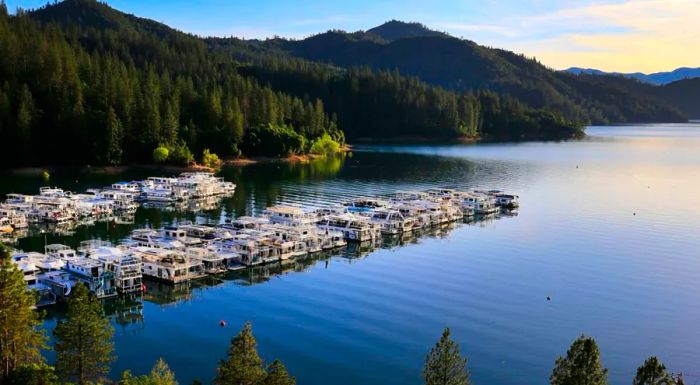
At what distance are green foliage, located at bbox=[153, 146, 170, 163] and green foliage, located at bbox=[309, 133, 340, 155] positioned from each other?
37.7m

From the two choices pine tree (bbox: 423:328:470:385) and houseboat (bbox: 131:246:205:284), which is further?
houseboat (bbox: 131:246:205:284)

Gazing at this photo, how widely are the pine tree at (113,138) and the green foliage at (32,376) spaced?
8102 cm

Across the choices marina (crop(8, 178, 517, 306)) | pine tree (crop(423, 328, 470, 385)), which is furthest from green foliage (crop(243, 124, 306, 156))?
pine tree (crop(423, 328, 470, 385))

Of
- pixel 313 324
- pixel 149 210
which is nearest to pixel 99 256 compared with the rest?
pixel 313 324

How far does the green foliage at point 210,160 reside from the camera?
106875mm

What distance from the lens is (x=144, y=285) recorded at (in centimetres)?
4175

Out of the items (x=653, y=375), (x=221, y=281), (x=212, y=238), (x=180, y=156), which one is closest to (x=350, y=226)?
(x=212, y=238)

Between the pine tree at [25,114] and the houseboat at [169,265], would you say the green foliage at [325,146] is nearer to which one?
the pine tree at [25,114]

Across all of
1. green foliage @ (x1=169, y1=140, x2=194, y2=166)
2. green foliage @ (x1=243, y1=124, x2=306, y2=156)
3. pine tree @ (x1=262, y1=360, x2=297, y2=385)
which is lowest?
pine tree @ (x1=262, y1=360, x2=297, y2=385)

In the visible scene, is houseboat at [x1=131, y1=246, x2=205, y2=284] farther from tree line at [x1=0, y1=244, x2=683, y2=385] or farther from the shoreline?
Answer: the shoreline

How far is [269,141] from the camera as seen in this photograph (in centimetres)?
12138

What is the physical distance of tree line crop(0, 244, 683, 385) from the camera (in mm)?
19953

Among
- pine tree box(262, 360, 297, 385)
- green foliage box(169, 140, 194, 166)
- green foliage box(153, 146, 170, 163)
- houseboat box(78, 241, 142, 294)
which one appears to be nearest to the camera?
pine tree box(262, 360, 297, 385)

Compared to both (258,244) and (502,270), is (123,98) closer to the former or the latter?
(258,244)
